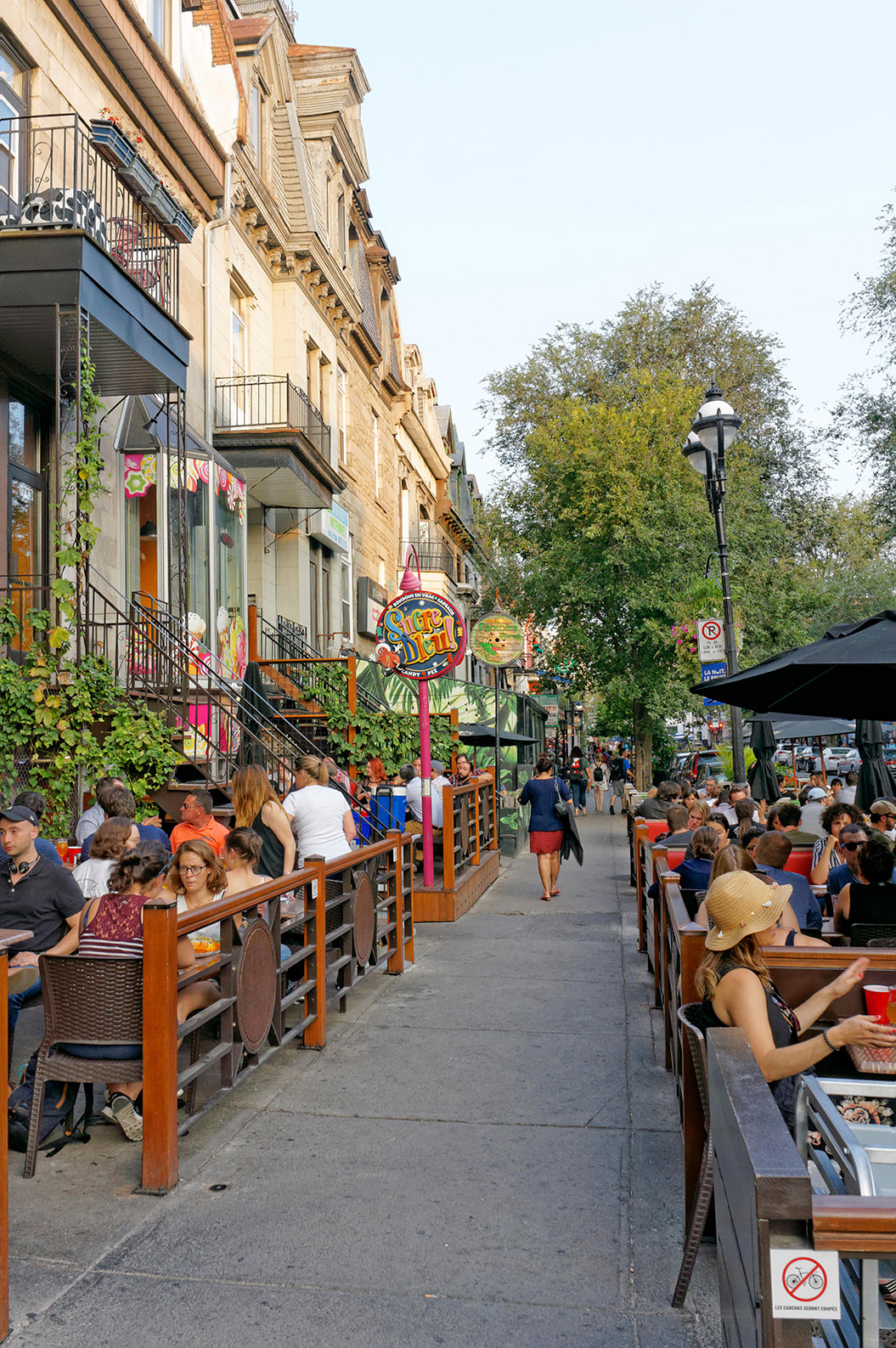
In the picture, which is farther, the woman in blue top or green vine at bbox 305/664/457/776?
green vine at bbox 305/664/457/776

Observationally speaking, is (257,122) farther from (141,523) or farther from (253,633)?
(141,523)

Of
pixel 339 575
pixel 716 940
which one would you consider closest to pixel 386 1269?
pixel 716 940

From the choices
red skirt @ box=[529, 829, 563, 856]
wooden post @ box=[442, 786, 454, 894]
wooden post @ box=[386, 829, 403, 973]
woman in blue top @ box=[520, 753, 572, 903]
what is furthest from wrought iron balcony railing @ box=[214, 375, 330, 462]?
wooden post @ box=[386, 829, 403, 973]

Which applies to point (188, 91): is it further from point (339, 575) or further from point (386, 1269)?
point (386, 1269)

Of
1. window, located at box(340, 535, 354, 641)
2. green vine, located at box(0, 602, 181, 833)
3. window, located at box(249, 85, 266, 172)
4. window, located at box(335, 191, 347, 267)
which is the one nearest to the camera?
green vine, located at box(0, 602, 181, 833)

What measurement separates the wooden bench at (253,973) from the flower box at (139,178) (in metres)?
8.32

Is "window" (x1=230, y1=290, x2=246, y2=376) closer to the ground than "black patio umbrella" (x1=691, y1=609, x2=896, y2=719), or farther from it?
farther from it

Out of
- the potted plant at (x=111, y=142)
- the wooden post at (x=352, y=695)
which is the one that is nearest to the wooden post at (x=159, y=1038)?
the potted plant at (x=111, y=142)

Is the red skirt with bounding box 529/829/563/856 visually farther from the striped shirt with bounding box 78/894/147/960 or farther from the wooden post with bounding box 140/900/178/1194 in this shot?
the wooden post with bounding box 140/900/178/1194

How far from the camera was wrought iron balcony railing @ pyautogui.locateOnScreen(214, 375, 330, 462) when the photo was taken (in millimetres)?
16734

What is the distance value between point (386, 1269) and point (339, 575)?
20.2 metres

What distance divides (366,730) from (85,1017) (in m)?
11.5

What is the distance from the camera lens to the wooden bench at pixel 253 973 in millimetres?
4344

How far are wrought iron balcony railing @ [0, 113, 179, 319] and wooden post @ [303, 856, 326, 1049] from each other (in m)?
6.58
